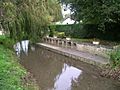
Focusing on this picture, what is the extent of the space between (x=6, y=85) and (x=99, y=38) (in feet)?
65.2

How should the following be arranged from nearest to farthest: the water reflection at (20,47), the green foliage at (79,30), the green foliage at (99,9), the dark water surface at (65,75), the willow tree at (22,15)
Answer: the dark water surface at (65,75)
the willow tree at (22,15)
the green foliage at (99,9)
the water reflection at (20,47)
the green foliage at (79,30)

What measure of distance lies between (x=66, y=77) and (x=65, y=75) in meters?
0.59

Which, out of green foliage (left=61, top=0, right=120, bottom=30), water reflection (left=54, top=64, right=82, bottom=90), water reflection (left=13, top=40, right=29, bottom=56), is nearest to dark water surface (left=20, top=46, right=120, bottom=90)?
water reflection (left=54, top=64, right=82, bottom=90)

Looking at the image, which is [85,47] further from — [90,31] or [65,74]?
[90,31]

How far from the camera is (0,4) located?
17.8 meters

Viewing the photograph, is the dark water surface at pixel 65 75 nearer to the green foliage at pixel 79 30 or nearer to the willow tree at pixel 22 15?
the willow tree at pixel 22 15

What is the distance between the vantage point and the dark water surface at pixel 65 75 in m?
13.2

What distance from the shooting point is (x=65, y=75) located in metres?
16.1

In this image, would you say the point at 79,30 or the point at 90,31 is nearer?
the point at 90,31

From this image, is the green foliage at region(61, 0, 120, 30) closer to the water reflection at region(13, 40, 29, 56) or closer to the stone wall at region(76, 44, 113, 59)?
the stone wall at region(76, 44, 113, 59)

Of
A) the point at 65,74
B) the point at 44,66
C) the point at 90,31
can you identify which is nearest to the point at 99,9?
the point at 44,66

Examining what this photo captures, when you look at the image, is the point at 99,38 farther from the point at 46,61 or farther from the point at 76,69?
the point at 76,69

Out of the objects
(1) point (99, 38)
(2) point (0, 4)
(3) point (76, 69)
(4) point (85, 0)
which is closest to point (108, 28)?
(1) point (99, 38)

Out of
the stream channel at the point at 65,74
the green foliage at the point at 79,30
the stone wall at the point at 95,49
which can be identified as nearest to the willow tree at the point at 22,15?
the stream channel at the point at 65,74
